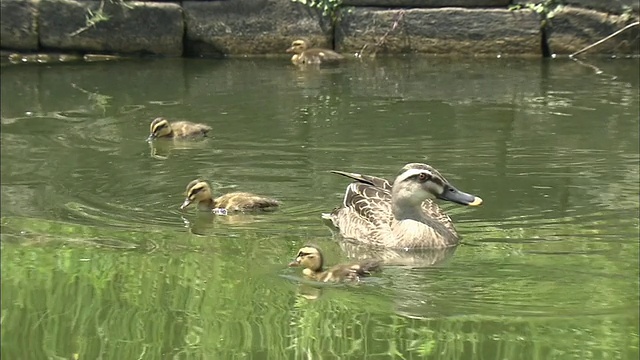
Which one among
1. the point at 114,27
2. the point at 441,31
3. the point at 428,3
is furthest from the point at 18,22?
the point at 441,31

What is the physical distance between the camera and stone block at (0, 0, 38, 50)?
14.5 meters

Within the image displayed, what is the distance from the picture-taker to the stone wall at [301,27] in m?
14.5

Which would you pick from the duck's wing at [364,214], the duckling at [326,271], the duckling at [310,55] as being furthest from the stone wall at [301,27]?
the duckling at [326,271]

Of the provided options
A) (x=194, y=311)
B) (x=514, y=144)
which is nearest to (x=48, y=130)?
(x=514, y=144)

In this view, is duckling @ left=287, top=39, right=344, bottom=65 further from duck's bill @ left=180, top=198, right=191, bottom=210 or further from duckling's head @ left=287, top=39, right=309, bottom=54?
duck's bill @ left=180, top=198, right=191, bottom=210

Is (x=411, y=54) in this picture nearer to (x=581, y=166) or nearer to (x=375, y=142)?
(x=375, y=142)

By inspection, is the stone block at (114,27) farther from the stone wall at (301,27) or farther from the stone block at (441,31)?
the stone block at (441,31)

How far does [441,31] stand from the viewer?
1461 cm

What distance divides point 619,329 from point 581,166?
345cm

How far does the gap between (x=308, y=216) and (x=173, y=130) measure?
8.54 ft

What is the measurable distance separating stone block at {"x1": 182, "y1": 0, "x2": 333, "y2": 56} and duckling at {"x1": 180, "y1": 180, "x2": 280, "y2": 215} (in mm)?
6801

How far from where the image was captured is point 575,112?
36.0 ft

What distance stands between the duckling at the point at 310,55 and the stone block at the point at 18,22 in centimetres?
306

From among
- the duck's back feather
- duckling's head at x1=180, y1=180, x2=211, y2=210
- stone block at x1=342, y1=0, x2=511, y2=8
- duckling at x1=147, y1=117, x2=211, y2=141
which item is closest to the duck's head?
the duck's back feather
